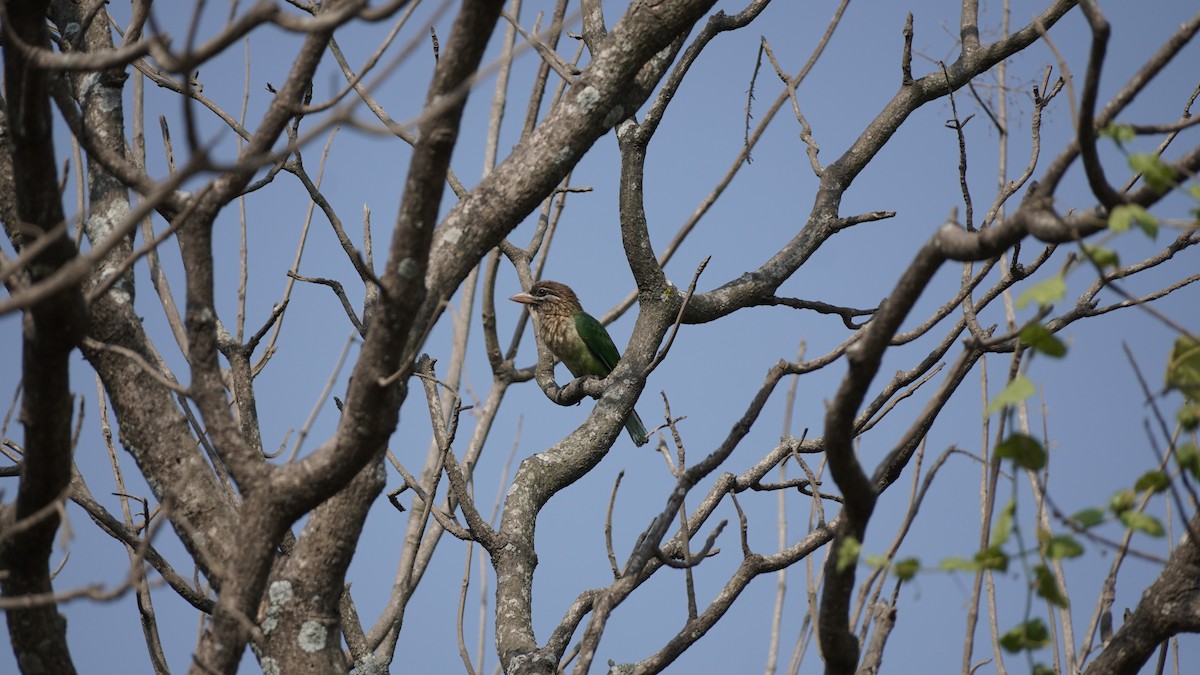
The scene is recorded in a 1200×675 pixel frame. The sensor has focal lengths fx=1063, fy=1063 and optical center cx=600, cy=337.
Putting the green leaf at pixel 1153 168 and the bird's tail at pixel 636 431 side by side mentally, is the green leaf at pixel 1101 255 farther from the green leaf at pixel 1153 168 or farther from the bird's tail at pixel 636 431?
the bird's tail at pixel 636 431

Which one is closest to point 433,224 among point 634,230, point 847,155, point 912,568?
point 912,568

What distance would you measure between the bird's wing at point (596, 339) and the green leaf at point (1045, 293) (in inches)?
226

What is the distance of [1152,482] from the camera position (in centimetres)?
179

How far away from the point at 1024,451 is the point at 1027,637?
34 centimetres

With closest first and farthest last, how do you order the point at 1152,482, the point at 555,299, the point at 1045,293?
the point at 1045,293, the point at 1152,482, the point at 555,299

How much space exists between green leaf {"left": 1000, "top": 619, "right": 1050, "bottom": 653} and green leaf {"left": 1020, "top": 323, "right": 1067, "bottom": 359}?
475 mm

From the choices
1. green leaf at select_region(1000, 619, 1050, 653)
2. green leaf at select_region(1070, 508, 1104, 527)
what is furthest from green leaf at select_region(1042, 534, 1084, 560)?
green leaf at select_region(1000, 619, 1050, 653)

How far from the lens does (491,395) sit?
202 inches

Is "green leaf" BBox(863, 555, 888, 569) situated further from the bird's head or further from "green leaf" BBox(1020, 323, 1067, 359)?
the bird's head

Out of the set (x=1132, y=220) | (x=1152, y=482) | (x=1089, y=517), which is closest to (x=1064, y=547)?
(x=1089, y=517)

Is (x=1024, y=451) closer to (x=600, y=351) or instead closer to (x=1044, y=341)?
(x=1044, y=341)

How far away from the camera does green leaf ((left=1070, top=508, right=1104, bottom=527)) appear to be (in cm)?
170

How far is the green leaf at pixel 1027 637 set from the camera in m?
1.83

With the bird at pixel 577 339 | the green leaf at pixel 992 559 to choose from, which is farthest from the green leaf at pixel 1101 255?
the bird at pixel 577 339
